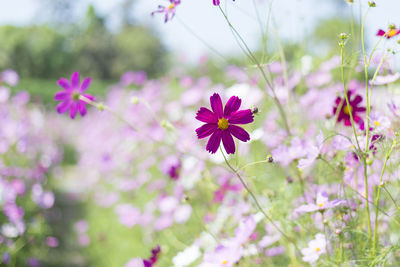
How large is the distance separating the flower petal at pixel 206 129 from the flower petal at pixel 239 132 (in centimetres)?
3

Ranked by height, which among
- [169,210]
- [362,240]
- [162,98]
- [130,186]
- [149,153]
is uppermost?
[162,98]

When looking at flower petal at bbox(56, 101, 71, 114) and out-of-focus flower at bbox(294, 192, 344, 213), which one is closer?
out-of-focus flower at bbox(294, 192, 344, 213)

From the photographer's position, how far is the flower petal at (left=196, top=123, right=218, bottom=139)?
67 centimetres

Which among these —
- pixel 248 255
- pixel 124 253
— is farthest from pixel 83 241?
pixel 248 255

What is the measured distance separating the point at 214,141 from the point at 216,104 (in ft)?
0.21

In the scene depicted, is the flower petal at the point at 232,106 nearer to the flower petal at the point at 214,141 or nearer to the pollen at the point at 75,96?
the flower petal at the point at 214,141

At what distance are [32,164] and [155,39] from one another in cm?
1742

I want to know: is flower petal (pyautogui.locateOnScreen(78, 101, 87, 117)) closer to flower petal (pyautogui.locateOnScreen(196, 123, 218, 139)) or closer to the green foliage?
flower petal (pyautogui.locateOnScreen(196, 123, 218, 139))

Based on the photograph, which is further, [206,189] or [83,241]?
[83,241]

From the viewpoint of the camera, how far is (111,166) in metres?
3.64

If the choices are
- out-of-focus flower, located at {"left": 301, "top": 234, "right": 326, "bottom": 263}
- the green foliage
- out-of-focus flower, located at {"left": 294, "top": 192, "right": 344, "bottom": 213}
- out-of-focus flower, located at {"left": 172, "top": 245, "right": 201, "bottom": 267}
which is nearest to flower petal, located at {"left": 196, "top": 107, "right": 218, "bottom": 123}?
out-of-focus flower, located at {"left": 294, "top": 192, "right": 344, "bottom": 213}

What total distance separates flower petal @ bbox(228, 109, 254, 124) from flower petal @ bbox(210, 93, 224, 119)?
0.07 feet

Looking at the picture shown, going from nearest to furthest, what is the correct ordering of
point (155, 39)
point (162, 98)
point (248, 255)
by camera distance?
point (248, 255) < point (162, 98) < point (155, 39)

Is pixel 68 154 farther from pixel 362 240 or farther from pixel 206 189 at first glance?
pixel 362 240
